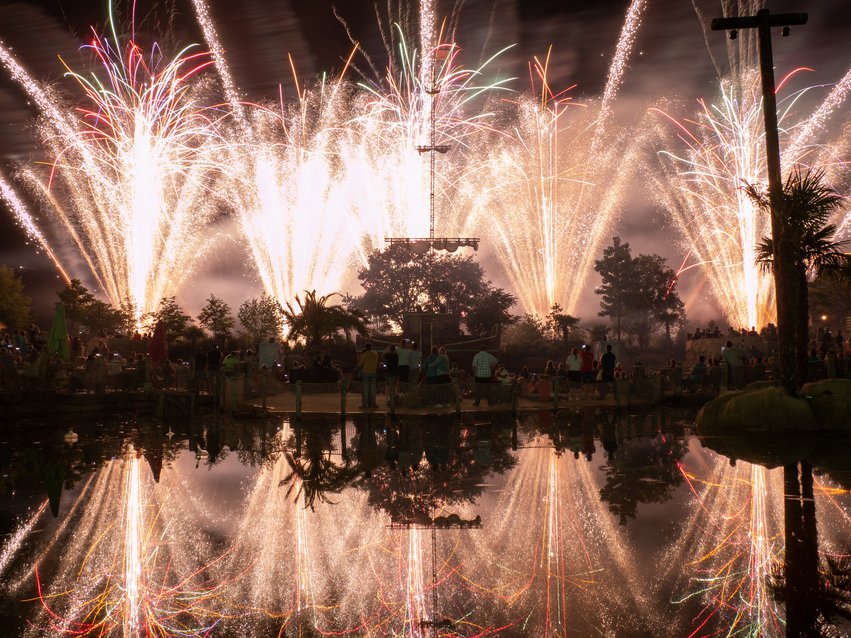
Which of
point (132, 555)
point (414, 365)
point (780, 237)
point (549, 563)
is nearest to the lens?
point (549, 563)

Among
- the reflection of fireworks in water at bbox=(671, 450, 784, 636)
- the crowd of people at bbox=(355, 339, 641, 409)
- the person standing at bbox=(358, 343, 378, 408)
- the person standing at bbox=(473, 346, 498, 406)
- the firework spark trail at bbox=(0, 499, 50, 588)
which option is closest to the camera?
the reflection of fireworks in water at bbox=(671, 450, 784, 636)

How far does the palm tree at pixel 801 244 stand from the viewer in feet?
46.0

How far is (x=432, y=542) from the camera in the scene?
6375 mm

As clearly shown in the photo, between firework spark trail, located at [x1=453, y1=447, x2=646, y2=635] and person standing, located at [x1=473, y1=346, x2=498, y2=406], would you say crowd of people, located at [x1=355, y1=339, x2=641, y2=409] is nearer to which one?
person standing, located at [x1=473, y1=346, x2=498, y2=406]

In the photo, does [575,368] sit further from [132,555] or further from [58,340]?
[132,555]

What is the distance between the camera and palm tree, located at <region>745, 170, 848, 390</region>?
14016 mm

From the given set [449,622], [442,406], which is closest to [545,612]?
[449,622]

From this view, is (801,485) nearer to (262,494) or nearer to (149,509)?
(262,494)

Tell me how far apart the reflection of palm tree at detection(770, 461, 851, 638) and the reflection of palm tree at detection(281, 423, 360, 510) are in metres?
4.51

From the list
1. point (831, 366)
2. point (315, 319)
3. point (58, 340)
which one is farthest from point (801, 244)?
point (315, 319)

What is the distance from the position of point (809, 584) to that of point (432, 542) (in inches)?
112

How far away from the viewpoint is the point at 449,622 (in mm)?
4551

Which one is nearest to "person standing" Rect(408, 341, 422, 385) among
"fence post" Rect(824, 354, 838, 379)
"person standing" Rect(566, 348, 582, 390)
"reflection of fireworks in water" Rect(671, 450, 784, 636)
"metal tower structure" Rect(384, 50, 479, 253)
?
"person standing" Rect(566, 348, 582, 390)

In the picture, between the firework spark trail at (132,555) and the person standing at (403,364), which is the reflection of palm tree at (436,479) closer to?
the firework spark trail at (132,555)
